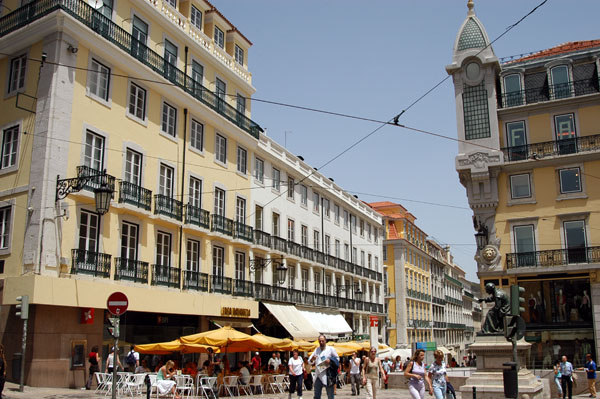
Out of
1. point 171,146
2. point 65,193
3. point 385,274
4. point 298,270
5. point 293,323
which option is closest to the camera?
point 65,193

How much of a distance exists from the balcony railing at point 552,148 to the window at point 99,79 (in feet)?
69.1

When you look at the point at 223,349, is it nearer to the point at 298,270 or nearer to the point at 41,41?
the point at 41,41

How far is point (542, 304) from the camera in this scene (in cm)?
3086

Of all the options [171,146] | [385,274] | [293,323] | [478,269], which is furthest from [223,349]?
[385,274]

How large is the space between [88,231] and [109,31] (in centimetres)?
764

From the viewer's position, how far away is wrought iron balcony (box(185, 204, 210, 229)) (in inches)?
1013

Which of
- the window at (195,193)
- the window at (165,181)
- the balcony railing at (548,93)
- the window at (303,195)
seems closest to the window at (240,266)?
the window at (195,193)

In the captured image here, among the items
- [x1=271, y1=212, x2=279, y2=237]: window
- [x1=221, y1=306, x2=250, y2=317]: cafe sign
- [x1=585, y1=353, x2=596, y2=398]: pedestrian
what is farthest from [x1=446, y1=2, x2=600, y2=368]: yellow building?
[x1=221, y1=306, x2=250, y2=317]: cafe sign

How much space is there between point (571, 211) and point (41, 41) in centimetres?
2579

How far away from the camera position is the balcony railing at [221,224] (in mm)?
27625

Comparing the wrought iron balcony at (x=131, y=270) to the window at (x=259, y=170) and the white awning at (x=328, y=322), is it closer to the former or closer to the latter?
the window at (x=259, y=170)

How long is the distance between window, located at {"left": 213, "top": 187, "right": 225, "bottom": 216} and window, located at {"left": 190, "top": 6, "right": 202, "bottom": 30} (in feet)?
26.9

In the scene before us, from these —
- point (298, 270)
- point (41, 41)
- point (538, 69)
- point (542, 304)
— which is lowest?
point (542, 304)

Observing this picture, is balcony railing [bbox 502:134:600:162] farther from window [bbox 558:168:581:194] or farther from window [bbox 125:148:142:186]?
window [bbox 125:148:142:186]
